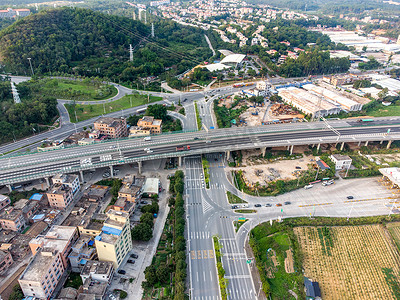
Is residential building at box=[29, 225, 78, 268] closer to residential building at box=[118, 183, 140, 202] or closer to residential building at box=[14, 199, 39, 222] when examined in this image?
residential building at box=[14, 199, 39, 222]

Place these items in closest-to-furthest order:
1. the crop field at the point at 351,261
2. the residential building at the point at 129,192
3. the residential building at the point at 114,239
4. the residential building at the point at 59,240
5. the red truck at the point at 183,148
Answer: the residential building at the point at 114,239
the residential building at the point at 59,240
the crop field at the point at 351,261
the residential building at the point at 129,192
the red truck at the point at 183,148

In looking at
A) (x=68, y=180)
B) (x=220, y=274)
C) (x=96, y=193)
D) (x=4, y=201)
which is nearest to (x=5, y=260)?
(x=4, y=201)

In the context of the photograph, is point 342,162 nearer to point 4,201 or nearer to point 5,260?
point 5,260

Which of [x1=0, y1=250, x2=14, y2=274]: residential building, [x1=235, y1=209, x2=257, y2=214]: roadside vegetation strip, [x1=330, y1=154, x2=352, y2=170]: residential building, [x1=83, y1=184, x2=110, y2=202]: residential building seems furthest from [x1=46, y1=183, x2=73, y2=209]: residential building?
[x1=330, y1=154, x2=352, y2=170]: residential building

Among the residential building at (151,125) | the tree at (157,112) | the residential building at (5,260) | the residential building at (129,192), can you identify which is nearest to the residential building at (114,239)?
the residential building at (129,192)

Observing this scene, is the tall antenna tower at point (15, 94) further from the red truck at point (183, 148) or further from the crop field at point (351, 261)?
the crop field at point (351, 261)

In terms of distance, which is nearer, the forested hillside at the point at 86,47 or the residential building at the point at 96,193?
the residential building at the point at 96,193
